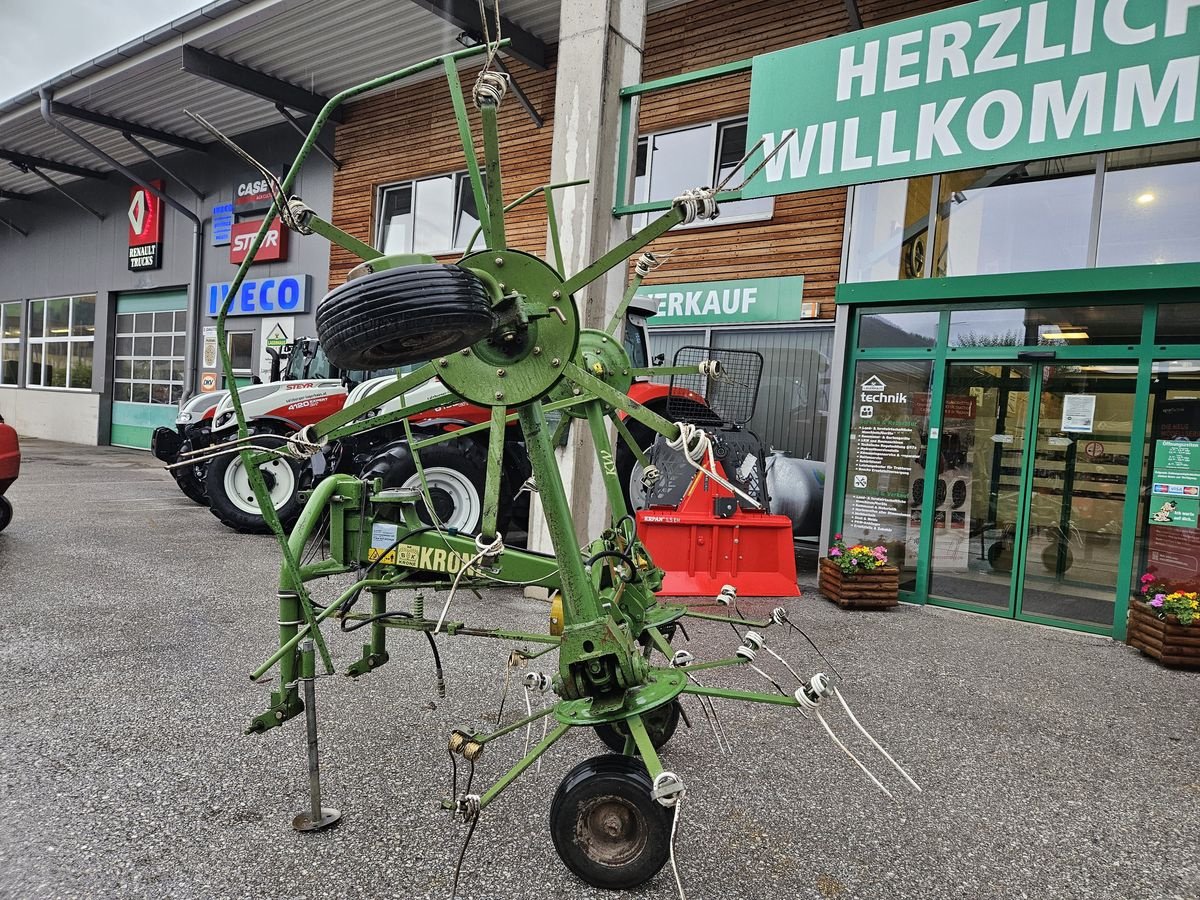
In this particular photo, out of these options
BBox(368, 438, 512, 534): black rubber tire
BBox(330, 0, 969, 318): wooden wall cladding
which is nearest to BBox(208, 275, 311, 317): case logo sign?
BBox(330, 0, 969, 318): wooden wall cladding

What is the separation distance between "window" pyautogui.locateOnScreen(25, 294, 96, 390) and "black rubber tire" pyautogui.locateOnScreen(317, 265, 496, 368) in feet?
62.9

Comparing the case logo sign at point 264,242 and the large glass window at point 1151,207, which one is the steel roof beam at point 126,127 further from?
the large glass window at point 1151,207

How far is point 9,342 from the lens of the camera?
65.6 feet

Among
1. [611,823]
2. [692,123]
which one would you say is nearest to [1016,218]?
[692,123]

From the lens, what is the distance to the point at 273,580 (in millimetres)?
5734

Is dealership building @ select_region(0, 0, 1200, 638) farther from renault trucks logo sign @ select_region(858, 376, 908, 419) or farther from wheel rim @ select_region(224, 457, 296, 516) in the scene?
wheel rim @ select_region(224, 457, 296, 516)

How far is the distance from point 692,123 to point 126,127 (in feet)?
36.4

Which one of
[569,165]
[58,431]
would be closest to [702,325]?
[569,165]

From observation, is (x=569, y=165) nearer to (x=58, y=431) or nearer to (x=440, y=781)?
(x=440, y=781)

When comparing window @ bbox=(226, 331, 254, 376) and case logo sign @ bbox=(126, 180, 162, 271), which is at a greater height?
case logo sign @ bbox=(126, 180, 162, 271)

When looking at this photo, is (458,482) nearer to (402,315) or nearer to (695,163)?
(402,315)

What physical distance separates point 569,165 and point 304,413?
4.02 meters

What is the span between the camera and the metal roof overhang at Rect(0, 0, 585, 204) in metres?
9.85

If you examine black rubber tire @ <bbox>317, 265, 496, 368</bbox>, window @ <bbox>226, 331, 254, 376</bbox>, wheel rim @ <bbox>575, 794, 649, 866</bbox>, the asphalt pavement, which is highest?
window @ <bbox>226, 331, 254, 376</bbox>
